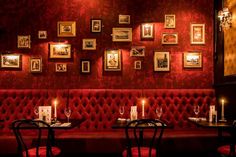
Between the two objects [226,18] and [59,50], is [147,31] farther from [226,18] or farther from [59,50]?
[59,50]

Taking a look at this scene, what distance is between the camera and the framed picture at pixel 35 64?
600 cm

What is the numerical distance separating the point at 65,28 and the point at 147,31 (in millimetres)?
1667

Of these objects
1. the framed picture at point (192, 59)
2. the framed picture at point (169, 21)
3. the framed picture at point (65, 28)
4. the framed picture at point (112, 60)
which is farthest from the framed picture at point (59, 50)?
the framed picture at point (192, 59)

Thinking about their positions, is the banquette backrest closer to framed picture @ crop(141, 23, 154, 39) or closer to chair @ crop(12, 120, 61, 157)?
chair @ crop(12, 120, 61, 157)

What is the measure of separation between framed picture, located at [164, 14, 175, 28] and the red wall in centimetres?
8

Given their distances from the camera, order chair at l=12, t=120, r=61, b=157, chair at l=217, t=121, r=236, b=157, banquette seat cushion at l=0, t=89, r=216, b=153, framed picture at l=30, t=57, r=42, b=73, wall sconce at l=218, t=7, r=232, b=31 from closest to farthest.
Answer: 1. chair at l=12, t=120, r=61, b=157
2. chair at l=217, t=121, r=236, b=157
3. wall sconce at l=218, t=7, r=232, b=31
4. banquette seat cushion at l=0, t=89, r=216, b=153
5. framed picture at l=30, t=57, r=42, b=73

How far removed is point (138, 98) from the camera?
5.86 m

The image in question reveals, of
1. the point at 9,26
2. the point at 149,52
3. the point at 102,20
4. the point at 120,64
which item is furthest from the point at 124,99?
the point at 9,26

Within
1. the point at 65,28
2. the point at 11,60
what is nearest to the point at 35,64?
the point at 11,60

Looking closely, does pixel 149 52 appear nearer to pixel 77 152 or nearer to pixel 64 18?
pixel 64 18

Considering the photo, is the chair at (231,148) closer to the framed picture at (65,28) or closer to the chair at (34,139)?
the chair at (34,139)

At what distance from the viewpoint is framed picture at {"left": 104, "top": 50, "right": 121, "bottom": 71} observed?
6.01m

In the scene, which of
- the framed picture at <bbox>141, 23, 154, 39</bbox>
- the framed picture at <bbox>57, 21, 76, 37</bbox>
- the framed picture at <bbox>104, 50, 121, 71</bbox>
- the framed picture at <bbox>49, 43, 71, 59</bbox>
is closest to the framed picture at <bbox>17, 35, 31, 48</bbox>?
the framed picture at <bbox>49, 43, 71, 59</bbox>

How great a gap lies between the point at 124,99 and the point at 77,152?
55.3 inches
